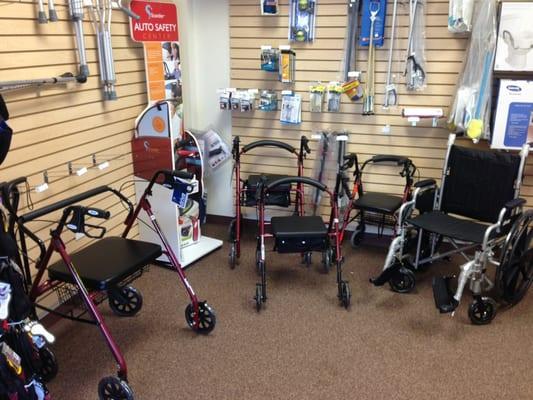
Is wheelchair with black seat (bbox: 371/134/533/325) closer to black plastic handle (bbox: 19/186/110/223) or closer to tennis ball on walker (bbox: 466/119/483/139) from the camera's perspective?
tennis ball on walker (bbox: 466/119/483/139)

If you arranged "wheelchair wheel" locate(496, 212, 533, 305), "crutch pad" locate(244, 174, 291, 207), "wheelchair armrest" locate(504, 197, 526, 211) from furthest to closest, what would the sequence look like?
"crutch pad" locate(244, 174, 291, 207) → "wheelchair armrest" locate(504, 197, 526, 211) → "wheelchair wheel" locate(496, 212, 533, 305)

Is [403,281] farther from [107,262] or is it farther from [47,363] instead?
[47,363]

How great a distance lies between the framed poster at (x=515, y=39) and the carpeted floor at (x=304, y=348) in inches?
62.6

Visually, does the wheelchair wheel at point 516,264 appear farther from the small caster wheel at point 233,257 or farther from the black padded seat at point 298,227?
the small caster wheel at point 233,257

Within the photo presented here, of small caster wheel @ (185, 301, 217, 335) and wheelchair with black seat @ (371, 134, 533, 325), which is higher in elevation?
wheelchair with black seat @ (371, 134, 533, 325)

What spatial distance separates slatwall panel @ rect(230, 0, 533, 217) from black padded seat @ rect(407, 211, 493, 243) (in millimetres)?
684

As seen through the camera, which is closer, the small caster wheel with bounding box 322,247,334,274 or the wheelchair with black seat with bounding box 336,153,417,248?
the small caster wheel with bounding box 322,247,334,274

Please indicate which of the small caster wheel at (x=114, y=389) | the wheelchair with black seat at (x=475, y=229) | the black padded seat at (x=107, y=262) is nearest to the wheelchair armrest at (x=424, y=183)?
the wheelchair with black seat at (x=475, y=229)

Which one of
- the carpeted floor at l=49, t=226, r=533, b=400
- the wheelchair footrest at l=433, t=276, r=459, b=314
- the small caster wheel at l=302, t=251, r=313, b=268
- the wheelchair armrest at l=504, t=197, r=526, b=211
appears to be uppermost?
the wheelchair armrest at l=504, t=197, r=526, b=211

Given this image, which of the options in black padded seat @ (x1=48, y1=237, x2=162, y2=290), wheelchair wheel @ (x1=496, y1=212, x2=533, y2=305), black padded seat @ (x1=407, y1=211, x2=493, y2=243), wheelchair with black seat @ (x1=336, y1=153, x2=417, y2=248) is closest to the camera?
black padded seat @ (x1=48, y1=237, x2=162, y2=290)

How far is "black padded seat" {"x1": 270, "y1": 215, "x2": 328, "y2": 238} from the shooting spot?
298 cm

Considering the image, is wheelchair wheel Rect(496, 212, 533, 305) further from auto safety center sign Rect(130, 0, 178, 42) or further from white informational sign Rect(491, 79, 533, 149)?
auto safety center sign Rect(130, 0, 178, 42)

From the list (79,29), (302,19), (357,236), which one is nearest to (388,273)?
(357,236)

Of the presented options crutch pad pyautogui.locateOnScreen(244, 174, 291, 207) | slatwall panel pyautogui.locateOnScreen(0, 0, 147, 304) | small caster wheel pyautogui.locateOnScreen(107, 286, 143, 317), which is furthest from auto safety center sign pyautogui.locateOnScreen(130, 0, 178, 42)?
small caster wheel pyautogui.locateOnScreen(107, 286, 143, 317)
